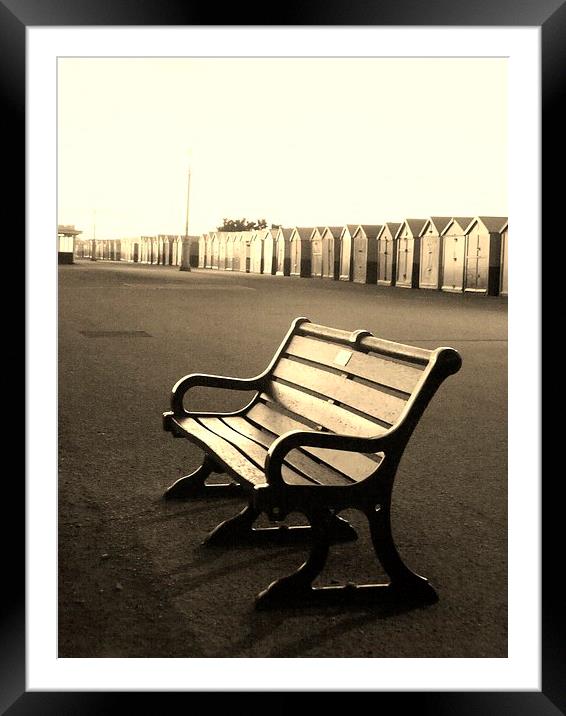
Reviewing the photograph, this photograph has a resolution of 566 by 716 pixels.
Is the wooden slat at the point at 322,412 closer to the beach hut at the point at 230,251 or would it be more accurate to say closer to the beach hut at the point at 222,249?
the beach hut at the point at 230,251

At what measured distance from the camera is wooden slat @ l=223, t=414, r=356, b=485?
154 inches

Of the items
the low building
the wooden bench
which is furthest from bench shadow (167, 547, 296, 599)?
the low building

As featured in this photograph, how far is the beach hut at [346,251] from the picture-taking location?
32.3 metres

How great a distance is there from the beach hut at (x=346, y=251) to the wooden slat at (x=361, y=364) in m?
27.2

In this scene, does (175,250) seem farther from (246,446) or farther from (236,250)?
(246,446)

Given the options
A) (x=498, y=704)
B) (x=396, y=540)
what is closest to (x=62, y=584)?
(x=396, y=540)

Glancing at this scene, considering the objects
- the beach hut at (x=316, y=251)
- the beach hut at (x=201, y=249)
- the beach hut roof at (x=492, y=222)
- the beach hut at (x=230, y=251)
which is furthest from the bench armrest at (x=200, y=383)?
the beach hut at (x=201, y=249)

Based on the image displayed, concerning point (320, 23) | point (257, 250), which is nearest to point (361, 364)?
point (320, 23)

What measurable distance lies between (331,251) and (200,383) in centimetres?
2938

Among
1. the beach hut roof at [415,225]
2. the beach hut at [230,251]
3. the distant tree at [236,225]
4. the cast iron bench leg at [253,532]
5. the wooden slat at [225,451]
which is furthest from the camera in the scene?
the distant tree at [236,225]

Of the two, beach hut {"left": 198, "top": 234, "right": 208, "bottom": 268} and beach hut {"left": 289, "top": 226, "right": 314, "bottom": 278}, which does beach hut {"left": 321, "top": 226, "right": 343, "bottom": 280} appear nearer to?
beach hut {"left": 289, "top": 226, "right": 314, "bottom": 278}

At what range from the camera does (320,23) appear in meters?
2.76
